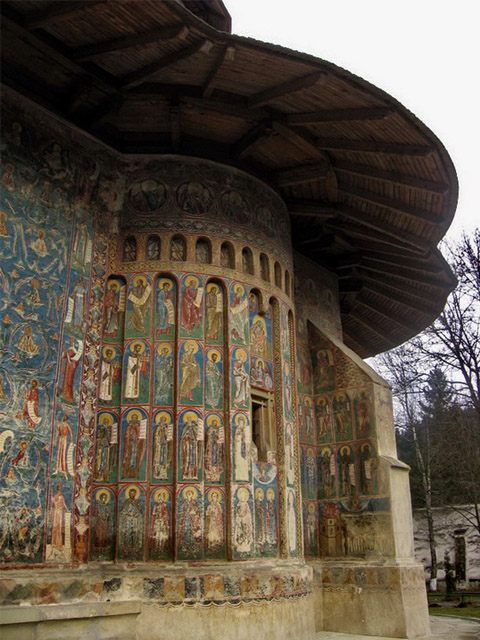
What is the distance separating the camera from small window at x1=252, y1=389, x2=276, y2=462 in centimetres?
1139

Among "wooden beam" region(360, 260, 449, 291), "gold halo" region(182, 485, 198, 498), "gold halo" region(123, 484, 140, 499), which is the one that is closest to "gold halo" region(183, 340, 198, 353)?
"gold halo" region(182, 485, 198, 498)

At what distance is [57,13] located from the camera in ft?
28.5

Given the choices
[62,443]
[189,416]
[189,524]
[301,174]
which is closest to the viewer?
[62,443]

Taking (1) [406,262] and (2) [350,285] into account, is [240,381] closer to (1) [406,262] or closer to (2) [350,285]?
(1) [406,262]

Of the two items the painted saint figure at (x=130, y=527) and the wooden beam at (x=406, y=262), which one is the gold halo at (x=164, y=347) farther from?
the wooden beam at (x=406, y=262)

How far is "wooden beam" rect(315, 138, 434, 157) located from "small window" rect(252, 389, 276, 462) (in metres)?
4.42

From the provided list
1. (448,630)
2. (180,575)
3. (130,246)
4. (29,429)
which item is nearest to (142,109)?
(130,246)

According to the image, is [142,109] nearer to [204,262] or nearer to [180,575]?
[204,262]

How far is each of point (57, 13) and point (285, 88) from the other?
345 centimetres

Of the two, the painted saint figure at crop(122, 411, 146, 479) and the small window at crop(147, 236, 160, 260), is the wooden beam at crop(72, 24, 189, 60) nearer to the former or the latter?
the small window at crop(147, 236, 160, 260)

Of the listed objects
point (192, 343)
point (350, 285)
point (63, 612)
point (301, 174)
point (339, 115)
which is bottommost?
point (63, 612)

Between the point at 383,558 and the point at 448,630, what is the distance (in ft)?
7.27

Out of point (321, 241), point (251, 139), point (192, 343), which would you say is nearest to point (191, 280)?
point (192, 343)

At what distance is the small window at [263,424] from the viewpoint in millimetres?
11391
